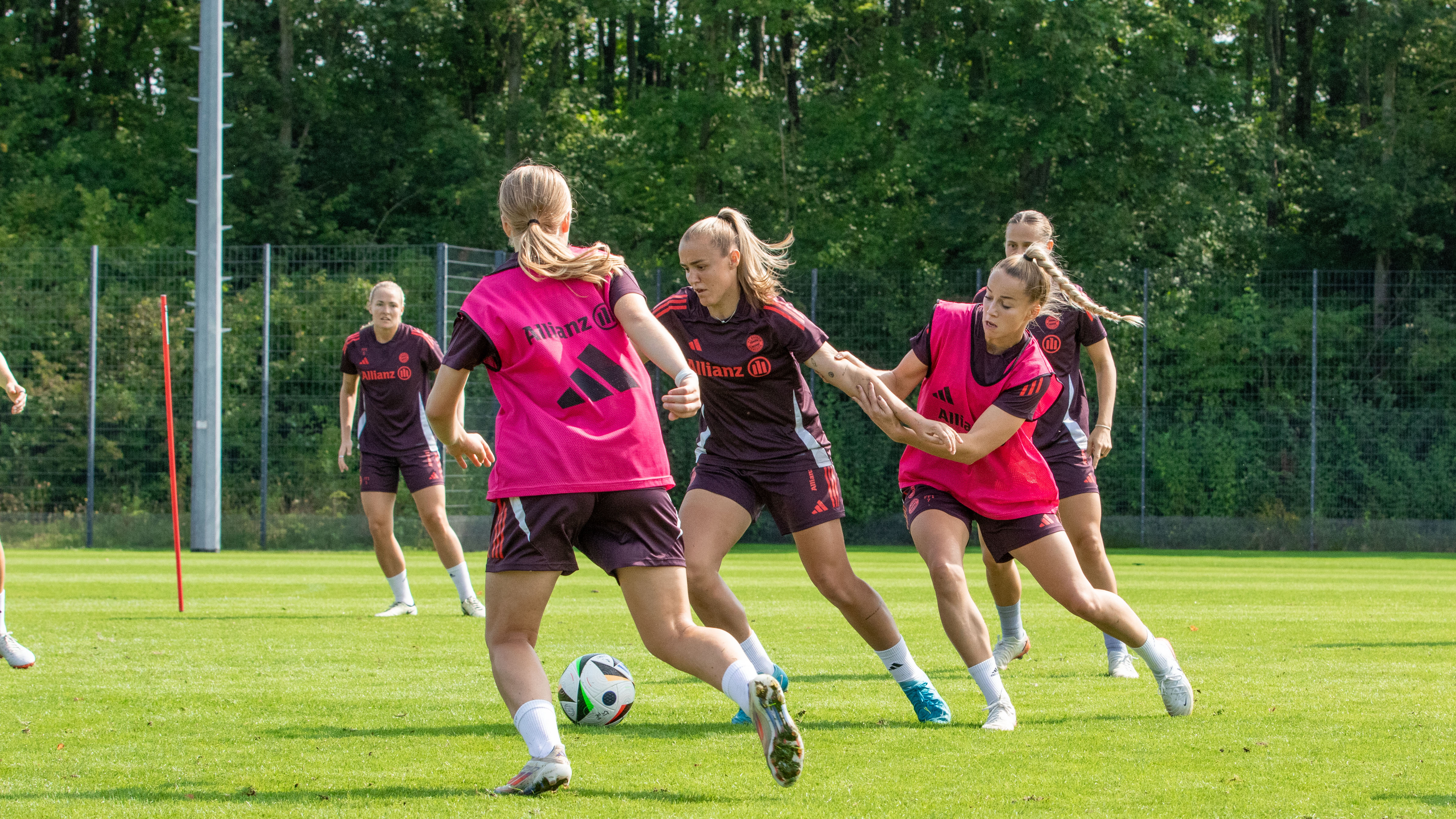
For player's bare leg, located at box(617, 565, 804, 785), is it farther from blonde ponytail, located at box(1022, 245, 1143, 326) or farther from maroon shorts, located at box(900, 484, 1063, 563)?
blonde ponytail, located at box(1022, 245, 1143, 326)

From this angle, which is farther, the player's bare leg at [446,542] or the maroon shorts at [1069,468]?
the player's bare leg at [446,542]

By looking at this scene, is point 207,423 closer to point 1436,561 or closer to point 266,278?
point 266,278

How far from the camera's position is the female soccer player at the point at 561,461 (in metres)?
4.02

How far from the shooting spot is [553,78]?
32.9 metres

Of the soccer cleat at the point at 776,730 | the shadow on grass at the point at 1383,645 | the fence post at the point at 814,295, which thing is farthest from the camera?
the fence post at the point at 814,295

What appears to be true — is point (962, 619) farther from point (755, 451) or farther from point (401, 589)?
point (401, 589)

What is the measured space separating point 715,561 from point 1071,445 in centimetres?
218

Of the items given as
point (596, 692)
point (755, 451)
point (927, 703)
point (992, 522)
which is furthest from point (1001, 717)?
point (596, 692)

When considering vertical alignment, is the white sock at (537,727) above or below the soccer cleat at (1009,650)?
above

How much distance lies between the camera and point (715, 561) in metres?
5.41

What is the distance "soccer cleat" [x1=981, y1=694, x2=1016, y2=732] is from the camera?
5.17 m

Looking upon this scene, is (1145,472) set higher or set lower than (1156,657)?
A: lower

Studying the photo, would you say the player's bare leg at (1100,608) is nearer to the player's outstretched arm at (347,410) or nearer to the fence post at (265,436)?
the player's outstretched arm at (347,410)

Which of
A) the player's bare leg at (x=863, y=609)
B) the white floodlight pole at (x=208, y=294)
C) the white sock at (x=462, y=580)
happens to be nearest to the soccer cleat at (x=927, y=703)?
the player's bare leg at (x=863, y=609)
